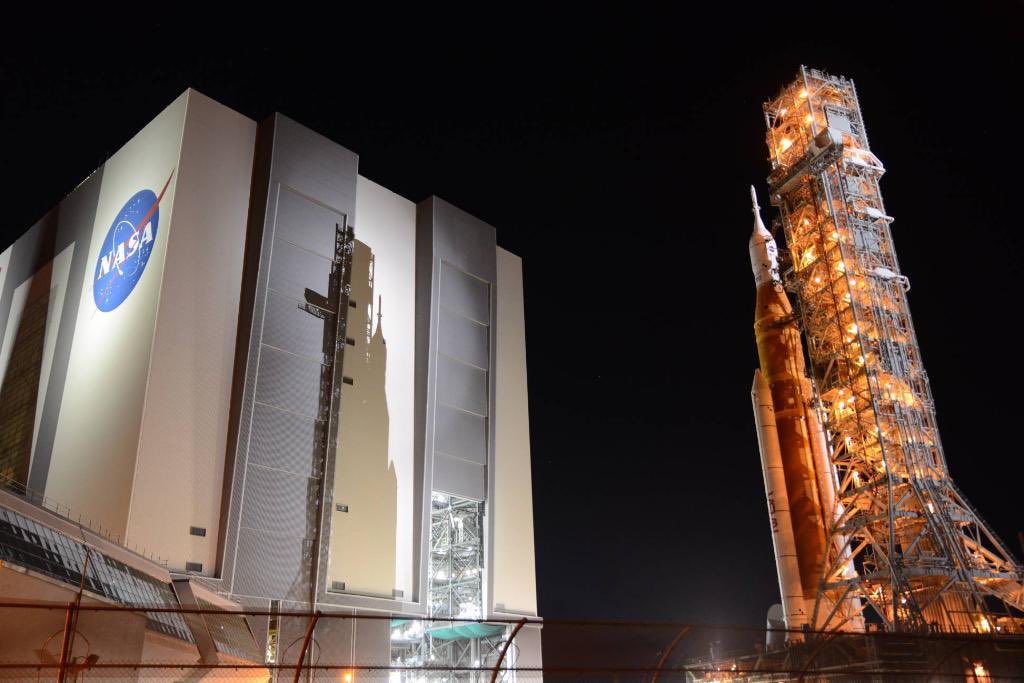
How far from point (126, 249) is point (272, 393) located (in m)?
9.10

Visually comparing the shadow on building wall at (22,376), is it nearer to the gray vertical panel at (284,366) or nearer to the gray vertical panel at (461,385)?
the gray vertical panel at (284,366)

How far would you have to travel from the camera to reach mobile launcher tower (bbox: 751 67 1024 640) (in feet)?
117

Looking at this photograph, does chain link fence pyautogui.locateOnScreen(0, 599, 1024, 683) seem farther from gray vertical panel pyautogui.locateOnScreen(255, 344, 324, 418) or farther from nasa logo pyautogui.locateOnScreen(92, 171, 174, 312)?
nasa logo pyautogui.locateOnScreen(92, 171, 174, 312)

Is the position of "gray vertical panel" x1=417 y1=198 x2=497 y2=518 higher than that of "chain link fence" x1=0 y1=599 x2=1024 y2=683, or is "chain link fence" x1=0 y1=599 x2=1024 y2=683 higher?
"gray vertical panel" x1=417 y1=198 x2=497 y2=518

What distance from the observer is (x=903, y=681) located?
29797mm

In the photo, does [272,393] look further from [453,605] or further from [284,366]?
[453,605]

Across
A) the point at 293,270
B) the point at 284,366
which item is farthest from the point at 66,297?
the point at 284,366

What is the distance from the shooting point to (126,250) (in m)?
35.2

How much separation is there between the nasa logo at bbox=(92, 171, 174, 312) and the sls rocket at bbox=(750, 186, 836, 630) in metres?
30.1

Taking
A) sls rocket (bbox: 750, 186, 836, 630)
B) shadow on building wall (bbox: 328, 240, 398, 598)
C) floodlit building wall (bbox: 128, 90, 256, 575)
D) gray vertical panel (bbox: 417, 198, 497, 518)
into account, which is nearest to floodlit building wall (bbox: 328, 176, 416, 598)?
shadow on building wall (bbox: 328, 240, 398, 598)

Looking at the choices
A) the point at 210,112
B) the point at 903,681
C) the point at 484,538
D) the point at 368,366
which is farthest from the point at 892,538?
the point at 210,112

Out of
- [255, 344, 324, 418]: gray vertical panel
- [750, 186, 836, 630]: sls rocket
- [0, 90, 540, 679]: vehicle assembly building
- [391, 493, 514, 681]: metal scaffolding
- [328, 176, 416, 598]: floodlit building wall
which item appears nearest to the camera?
[0, 90, 540, 679]: vehicle assembly building

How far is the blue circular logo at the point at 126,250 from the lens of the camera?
33.7 metres

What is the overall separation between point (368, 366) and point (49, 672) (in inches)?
858
